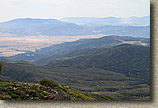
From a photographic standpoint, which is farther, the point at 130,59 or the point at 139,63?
the point at 130,59

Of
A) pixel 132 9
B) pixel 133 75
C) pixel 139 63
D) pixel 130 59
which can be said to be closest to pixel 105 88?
pixel 133 75

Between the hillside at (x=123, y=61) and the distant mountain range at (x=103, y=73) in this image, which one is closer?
the distant mountain range at (x=103, y=73)

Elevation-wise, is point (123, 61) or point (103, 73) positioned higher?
point (123, 61)

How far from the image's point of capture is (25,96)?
1112cm

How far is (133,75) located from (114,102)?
76634 millimetres

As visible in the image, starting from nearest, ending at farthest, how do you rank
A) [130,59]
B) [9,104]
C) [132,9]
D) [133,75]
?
1. [9,104]
2. [132,9]
3. [133,75]
4. [130,59]

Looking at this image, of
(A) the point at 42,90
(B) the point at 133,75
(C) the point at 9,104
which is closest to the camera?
(C) the point at 9,104

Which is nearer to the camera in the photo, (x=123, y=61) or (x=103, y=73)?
(x=103, y=73)

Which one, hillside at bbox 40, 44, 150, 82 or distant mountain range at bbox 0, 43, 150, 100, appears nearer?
distant mountain range at bbox 0, 43, 150, 100

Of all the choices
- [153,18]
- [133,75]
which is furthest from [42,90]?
[133,75]

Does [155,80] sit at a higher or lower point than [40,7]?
lower

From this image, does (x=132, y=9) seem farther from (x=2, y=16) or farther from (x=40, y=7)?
(x=2, y=16)

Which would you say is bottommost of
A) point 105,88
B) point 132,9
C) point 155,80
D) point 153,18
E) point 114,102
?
point 105,88

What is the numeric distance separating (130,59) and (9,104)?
314 feet
